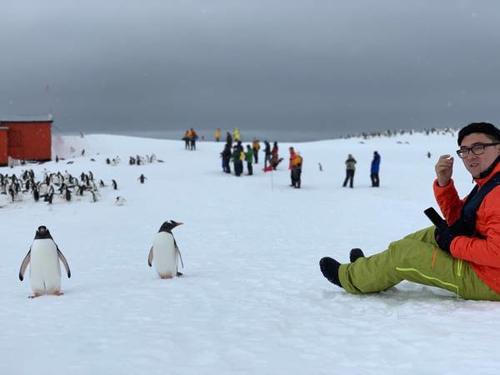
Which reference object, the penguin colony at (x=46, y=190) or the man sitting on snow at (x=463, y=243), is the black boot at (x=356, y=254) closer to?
the man sitting on snow at (x=463, y=243)

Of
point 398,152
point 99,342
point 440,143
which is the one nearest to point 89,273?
point 99,342

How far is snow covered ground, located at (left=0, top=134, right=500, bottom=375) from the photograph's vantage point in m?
3.51

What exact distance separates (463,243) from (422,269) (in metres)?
0.53

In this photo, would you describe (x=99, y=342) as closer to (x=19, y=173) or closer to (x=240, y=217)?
(x=240, y=217)

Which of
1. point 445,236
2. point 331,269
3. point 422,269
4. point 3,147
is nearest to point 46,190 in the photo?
point 3,147

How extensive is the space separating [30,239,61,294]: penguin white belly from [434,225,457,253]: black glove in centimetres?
474

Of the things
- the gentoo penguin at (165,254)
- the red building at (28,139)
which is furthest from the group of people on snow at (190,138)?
the gentoo penguin at (165,254)

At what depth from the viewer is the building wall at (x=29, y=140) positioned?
97.4 feet

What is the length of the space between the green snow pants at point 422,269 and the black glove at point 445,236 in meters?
0.16

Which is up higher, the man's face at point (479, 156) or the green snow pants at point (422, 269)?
the man's face at point (479, 156)

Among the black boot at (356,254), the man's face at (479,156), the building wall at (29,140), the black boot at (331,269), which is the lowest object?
the black boot at (331,269)

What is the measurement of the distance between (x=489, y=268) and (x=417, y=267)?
60cm

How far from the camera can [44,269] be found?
6367 millimetres

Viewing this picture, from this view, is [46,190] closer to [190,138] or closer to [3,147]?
[3,147]
